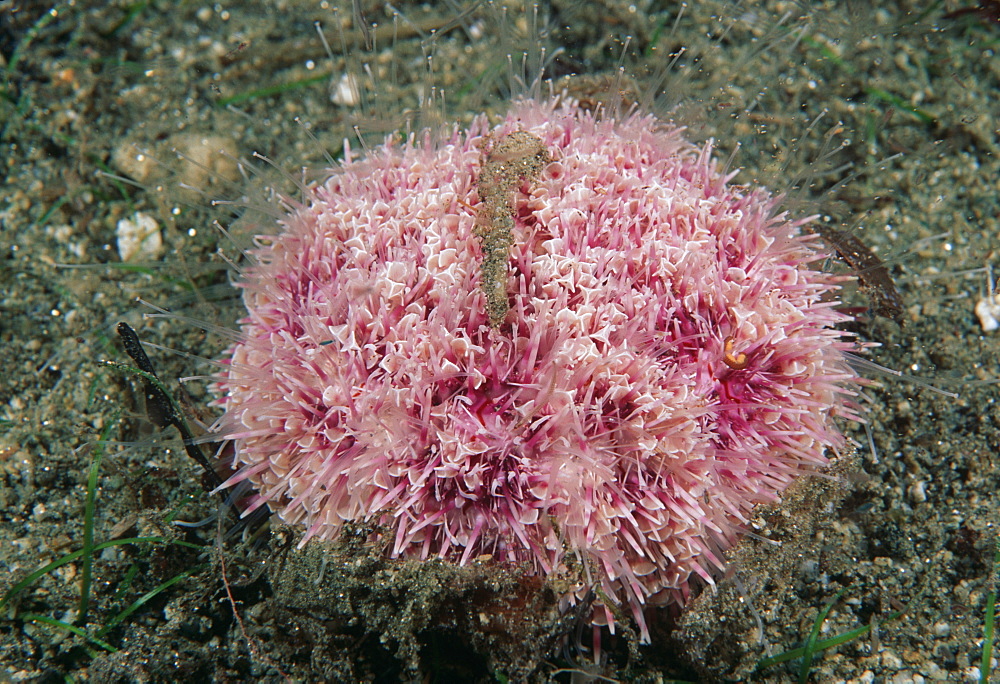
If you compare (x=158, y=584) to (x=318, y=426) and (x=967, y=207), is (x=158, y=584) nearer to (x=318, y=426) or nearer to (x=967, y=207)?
(x=318, y=426)

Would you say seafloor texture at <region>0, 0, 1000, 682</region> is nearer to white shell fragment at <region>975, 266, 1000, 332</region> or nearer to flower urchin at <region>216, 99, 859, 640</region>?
white shell fragment at <region>975, 266, 1000, 332</region>

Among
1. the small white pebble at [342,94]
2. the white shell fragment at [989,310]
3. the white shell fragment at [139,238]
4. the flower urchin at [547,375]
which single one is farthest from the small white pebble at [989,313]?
the white shell fragment at [139,238]

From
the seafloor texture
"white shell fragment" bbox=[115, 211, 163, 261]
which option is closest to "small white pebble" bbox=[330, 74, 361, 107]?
the seafloor texture

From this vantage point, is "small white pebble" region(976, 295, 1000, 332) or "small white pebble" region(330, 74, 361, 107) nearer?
"small white pebble" region(976, 295, 1000, 332)

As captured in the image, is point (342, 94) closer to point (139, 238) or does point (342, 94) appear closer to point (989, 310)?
point (139, 238)

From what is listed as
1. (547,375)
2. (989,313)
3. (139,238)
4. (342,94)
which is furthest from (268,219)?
(989,313)

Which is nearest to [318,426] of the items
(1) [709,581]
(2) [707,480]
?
(2) [707,480]
